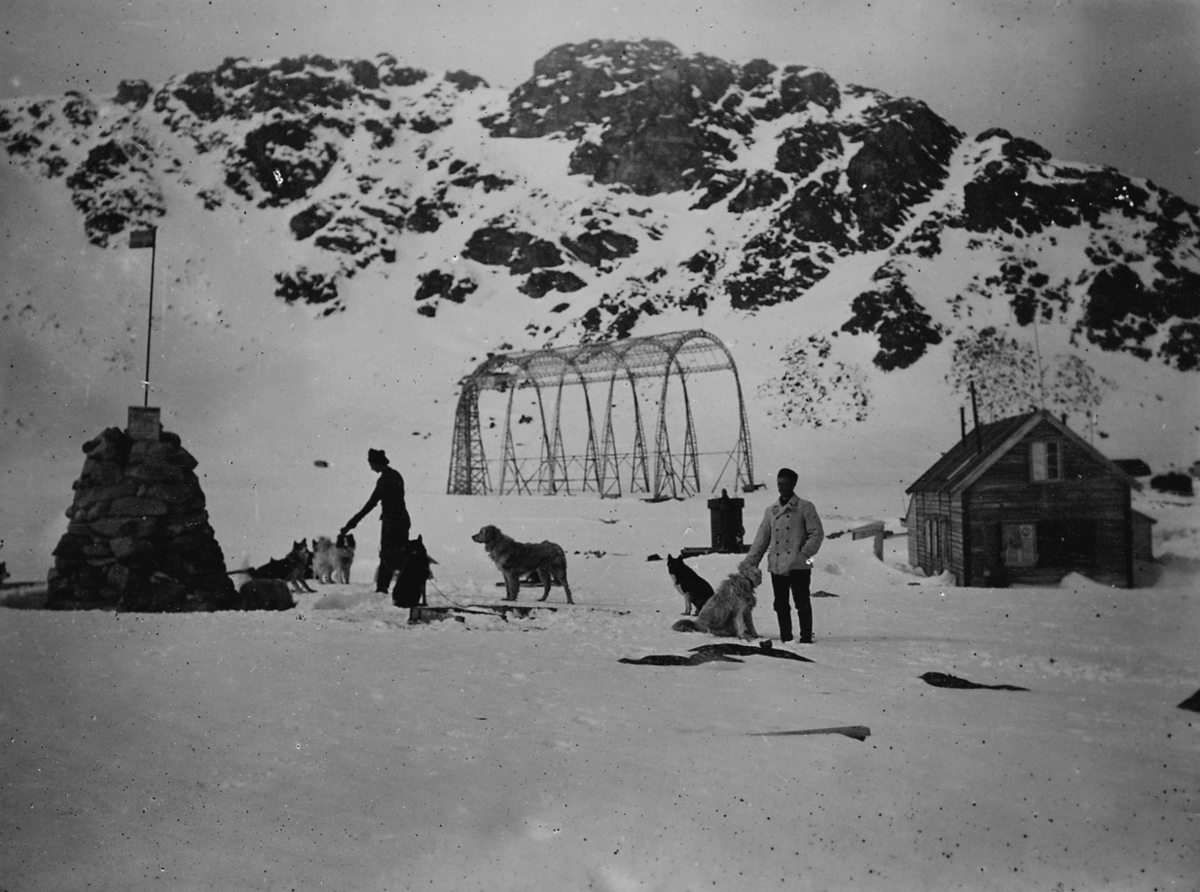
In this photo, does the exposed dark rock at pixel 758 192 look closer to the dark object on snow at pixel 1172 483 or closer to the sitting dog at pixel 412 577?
the dark object on snow at pixel 1172 483

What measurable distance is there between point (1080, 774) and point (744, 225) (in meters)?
31.1

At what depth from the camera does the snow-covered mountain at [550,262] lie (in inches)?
221

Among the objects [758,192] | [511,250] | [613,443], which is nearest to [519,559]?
[613,443]

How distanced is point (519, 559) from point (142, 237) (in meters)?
3.05

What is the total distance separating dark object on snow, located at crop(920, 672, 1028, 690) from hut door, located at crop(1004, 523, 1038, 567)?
279 cm

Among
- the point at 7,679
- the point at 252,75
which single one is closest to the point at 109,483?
the point at 7,679

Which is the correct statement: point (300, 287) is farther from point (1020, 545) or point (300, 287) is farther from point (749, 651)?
point (749, 651)

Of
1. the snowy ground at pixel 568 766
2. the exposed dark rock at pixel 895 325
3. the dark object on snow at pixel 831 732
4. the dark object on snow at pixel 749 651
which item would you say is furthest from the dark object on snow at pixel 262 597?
the exposed dark rock at pixel 895 325

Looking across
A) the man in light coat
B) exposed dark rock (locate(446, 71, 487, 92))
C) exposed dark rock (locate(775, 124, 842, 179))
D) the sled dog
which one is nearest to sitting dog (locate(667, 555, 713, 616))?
the man in light coat

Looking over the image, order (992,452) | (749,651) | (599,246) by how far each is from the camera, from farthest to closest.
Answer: (599,246) < (992,452) < (749,651)

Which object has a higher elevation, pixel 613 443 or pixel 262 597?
pixel 613 443

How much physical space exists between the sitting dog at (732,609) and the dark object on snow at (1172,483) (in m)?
3.66

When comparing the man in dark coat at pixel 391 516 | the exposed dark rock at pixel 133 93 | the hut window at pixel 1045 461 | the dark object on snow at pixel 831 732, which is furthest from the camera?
the hut window at pixel 1045 461

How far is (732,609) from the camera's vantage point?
193 inches
